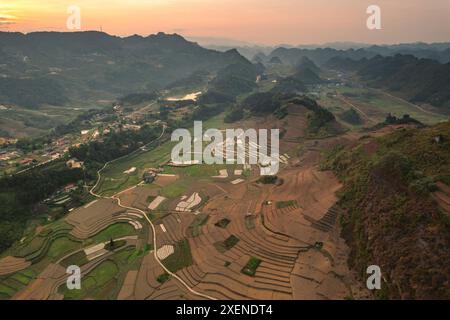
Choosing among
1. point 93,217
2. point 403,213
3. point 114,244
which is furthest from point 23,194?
point 403,213

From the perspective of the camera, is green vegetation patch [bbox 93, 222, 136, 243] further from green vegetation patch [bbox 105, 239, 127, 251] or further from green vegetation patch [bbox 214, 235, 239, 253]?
green vegetation patch [bbox 214, 235, 239, 253]

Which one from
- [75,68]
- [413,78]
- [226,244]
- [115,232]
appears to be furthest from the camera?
[75,68]

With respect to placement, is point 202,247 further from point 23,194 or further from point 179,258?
point 23,194

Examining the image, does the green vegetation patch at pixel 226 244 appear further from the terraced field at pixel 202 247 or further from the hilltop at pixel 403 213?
the hilltop at pixel 403 213

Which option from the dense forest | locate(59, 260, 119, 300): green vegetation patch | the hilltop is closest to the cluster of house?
the dense forest

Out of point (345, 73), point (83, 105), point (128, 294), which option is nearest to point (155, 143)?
point (128, 294)
